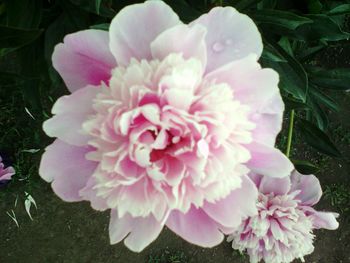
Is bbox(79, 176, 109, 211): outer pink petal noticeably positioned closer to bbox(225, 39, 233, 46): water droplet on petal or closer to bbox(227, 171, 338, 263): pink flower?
bbox(225, 39, 233, 46): water droplet on petal

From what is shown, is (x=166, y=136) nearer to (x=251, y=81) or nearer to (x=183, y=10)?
(x=251, y=81)

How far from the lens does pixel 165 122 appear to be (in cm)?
50

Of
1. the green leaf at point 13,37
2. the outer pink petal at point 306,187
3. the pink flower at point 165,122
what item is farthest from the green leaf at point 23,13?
the outer pink petal at point 306,187

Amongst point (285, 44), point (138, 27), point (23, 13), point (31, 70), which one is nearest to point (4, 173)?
point (31, 70)

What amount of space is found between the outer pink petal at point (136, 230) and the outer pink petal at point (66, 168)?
58mm

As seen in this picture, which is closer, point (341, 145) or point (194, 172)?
point (194, 172)

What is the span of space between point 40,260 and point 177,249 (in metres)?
0.52

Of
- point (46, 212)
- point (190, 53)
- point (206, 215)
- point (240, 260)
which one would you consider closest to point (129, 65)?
point (190, 53)

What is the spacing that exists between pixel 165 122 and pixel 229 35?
0.13 m

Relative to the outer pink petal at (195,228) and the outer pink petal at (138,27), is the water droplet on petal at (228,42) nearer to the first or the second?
the outer pink petal at (138,27)

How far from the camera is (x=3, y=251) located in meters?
1.79

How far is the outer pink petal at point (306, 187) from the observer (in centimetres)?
93

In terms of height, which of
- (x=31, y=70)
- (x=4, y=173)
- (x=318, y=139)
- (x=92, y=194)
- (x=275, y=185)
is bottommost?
(x=4, y=173)

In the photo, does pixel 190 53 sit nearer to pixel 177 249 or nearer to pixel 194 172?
pixel 194 172
